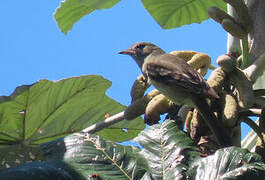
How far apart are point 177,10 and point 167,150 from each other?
1.95 meters

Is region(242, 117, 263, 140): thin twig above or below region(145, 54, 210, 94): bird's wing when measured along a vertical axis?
below

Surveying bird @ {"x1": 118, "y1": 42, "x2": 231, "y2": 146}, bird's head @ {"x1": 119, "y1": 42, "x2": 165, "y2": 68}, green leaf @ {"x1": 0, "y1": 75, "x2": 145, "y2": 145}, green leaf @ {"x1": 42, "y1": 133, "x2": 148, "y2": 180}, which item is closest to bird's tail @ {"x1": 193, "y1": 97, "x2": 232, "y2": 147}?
bird @ {"x1": 118, "y1": 42, "x2": 231, "y2": 146}

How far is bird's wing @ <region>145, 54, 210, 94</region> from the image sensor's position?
7.30 ft

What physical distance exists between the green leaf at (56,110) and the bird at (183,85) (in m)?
0.31

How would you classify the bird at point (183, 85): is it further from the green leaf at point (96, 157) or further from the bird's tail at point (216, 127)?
the green leaf at point (96, 157)

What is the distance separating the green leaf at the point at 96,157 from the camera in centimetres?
164

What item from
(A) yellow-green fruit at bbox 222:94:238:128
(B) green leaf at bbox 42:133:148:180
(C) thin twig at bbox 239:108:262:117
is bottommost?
(C) thin twig at bbox 239:108:262:117

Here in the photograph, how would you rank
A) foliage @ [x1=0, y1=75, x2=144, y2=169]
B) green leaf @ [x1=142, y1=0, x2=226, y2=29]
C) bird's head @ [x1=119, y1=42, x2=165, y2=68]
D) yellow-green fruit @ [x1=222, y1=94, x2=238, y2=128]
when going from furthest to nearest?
green leaf @ [x1=142, y1=0, x2=226, y2=29] < bird's head @ [x1=119, y1=42, x2=165, y2=68] < foliage @ [x1=0, y1=75, x2=144, y2=169] < yellow-green fruit @ [x1=222, y1=94, x2=238, y2=128]

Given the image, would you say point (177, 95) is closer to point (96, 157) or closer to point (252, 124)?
point (252, 124)

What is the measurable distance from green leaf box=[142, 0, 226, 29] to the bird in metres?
0.57

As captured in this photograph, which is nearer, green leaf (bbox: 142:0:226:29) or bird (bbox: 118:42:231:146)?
bird (bbox: 118:42:231:146)

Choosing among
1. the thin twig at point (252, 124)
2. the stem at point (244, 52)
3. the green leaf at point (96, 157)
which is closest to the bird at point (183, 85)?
the thin twig at point (252, 124)

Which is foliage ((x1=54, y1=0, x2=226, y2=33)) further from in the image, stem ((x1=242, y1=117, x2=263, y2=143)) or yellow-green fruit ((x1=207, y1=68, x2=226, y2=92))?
stem ((x1=242, y1=117, x2=263, y2=143))

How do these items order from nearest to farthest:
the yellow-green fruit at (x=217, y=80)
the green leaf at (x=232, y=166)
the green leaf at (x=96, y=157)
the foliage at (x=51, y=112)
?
1. the green leaf at (x=232, y=166)
2. the green leaf at (x=96, y=157)
3. the yellow-green fruit at (x=217, y=80)
4. the foliage at (x=51, y=112)
